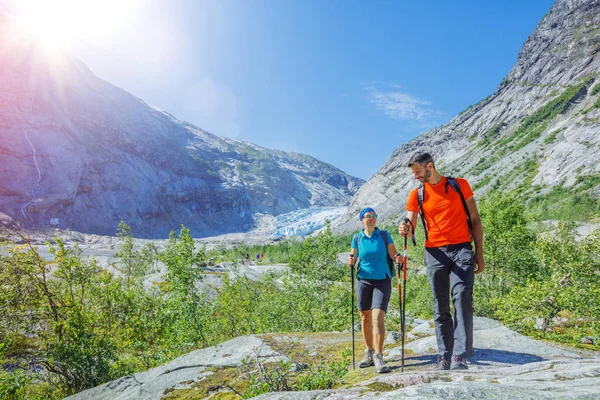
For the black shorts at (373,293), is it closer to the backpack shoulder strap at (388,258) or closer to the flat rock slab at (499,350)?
the backpack shoulder strap at (388,258)

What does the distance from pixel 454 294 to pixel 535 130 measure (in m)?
117

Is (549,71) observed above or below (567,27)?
below

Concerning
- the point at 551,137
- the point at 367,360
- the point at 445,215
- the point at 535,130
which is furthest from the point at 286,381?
the point at 535,130

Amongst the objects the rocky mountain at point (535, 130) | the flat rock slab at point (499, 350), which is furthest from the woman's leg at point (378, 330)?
the rocky mountain at point (535, 130)

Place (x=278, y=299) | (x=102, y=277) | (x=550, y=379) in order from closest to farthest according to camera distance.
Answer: (x=550, y=379) < (x=102, y=277) < (x=278, y=299)

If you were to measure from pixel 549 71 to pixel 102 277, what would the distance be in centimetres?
15934

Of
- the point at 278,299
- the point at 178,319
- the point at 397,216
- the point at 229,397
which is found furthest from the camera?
the point at 397,216

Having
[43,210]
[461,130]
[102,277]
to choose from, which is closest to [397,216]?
[461,130]

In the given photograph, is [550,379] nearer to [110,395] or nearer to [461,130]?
[110,395]

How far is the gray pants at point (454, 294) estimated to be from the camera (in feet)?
18.2

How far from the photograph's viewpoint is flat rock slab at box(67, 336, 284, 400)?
750cm

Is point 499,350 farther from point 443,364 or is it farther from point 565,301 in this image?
point 565,301

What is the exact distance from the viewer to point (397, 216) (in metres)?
106

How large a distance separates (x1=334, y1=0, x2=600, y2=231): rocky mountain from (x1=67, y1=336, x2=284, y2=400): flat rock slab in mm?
63079
